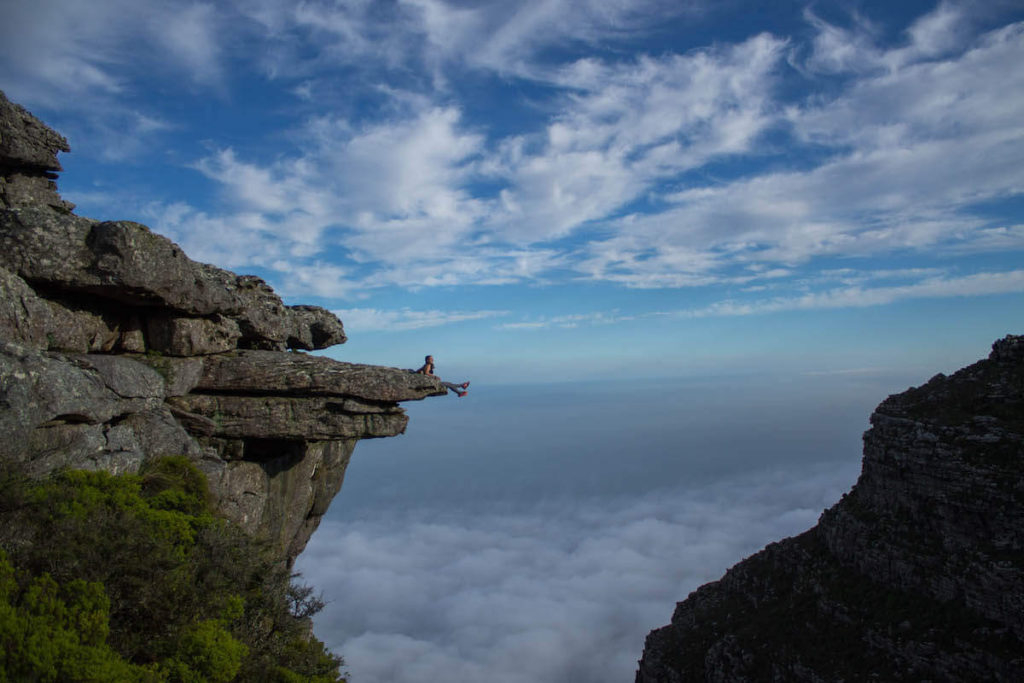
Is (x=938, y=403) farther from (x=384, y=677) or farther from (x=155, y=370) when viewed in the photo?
(x=384, y=677)

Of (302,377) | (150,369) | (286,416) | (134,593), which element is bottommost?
(134,593)

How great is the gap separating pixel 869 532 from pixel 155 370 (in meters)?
41.2

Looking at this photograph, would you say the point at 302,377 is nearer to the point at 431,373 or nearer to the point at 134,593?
the point at 431,373

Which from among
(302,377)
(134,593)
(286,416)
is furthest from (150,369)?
(134,593)

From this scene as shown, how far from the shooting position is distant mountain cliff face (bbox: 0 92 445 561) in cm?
1459

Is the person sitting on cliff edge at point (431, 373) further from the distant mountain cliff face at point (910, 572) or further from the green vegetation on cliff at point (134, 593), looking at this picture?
the distant mountain cliff face at point (910, 572)

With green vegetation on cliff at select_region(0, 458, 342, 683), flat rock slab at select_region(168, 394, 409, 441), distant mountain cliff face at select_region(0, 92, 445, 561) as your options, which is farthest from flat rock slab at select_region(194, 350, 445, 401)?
green vegetation on cliff at select_region(0, 458, 342, 683)

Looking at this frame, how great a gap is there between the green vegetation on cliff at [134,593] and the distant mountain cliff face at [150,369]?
2.49m

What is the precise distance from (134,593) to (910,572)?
1531 inches

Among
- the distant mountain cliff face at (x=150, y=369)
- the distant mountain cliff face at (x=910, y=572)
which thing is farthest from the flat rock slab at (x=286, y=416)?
the distant mountain cliff face at (x=910, y=572)

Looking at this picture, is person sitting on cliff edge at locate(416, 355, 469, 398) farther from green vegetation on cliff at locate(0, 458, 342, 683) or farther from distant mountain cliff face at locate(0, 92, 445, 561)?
green vegetation on cliff at locate(0, 458, 342, 683)

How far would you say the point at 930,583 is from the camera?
31578mm

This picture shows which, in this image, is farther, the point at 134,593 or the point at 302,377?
the point at 302,377

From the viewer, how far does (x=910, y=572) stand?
108ft
